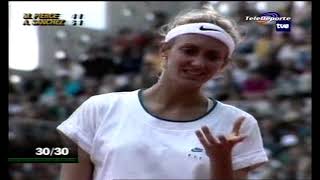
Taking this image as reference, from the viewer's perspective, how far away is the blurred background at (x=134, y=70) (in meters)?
1.44

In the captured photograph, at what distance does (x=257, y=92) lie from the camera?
8.07 feet

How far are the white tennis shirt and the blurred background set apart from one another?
0.30 m

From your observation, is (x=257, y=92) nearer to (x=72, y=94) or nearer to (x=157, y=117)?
(x=72, y=94)

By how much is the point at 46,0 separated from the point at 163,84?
2.21 ft

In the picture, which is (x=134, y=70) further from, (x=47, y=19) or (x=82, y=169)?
(x=82, y=169)

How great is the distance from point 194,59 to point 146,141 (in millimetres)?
133

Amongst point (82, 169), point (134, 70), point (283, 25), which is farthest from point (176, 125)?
point (134, 70)

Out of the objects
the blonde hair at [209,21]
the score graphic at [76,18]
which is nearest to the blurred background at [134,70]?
the score graphic at [76,18]

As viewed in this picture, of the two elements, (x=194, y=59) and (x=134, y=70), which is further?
(x=134, y=70)

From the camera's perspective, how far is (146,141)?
95cm

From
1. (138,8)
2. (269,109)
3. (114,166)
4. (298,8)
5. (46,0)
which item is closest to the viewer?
(114,166)

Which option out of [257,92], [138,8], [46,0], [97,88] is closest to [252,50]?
[257,92]

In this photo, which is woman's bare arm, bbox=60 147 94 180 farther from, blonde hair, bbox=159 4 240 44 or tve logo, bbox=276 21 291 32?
tve logo, bbox=276 21 291 32

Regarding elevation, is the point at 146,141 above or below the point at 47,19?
below
